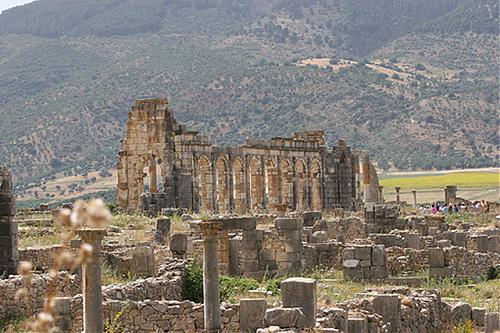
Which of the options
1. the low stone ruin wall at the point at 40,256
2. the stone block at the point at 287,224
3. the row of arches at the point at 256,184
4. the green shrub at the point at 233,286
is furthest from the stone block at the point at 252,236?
the row of arches at the point at 256,184

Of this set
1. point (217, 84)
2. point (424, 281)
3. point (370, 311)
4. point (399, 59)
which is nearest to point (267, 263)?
point (424, 281)

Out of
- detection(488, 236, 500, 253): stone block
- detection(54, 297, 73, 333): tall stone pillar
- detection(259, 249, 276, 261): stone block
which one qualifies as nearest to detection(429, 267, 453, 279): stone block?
detection(259, 249, 276, 261): stone block

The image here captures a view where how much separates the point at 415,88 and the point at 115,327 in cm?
12763

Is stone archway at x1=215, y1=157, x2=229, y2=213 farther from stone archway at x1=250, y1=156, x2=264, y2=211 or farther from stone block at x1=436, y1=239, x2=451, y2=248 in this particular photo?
stone block at x1=436, y1=239, x2=451, y2=248

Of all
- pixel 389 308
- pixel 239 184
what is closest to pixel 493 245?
pixel 389 308

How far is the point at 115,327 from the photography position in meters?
15.8

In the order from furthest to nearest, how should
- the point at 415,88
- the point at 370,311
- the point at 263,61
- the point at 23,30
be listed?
the point at 23,30 → the point at 263,61 → the point at 415,88 → the point at 370,311

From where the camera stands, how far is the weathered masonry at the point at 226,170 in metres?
46.0

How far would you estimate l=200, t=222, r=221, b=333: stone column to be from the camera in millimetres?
15242

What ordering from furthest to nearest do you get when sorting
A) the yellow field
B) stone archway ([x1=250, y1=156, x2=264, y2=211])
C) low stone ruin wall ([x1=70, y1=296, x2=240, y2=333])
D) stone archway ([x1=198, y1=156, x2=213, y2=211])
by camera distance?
the yellow field, stone archway ([x1=250, y1=156, x2=264, y2=211]), stone archway ([x1=198, y1=156, x2=213, y2=211]), low stone ruin wall ([x1=70, y1=296, x2=240, y2=333])

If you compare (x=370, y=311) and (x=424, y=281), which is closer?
(x=370, y=311)

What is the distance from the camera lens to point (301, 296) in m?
15.1

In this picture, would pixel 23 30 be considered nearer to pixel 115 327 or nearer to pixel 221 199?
pixel 221 199

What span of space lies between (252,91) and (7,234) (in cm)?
11517
